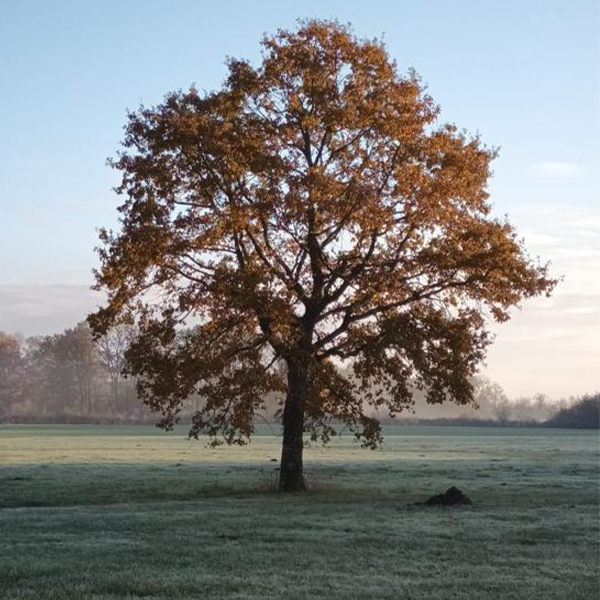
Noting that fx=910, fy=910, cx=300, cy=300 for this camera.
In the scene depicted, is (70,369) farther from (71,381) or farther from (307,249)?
(307,249)

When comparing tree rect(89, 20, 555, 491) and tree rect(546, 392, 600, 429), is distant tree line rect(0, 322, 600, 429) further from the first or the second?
tree rect(89, 20, 555, 491)

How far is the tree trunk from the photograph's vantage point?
29797 mm

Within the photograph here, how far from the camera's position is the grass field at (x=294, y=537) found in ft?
41.1

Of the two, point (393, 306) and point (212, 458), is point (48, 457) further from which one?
point (393, 306)

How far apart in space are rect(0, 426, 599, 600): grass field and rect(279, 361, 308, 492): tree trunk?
95 cm

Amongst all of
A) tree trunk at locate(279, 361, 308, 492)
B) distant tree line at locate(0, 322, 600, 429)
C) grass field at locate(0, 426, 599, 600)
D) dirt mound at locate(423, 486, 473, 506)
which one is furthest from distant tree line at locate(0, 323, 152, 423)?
dirt mound at locate(423, 486, 473, 506)

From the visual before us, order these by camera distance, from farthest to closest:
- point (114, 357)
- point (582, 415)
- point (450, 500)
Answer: point (114, 357) < point (582, 415) < point (450, 500)

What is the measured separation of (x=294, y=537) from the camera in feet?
57.5

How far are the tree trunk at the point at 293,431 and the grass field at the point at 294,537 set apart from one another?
3.10 ft

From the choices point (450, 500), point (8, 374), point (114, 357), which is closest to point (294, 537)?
point (450, 500)

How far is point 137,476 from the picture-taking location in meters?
35.4

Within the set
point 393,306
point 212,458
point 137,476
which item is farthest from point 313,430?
point 212,458

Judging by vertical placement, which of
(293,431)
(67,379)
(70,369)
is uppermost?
(70,369)

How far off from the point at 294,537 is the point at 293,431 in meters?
12.8
